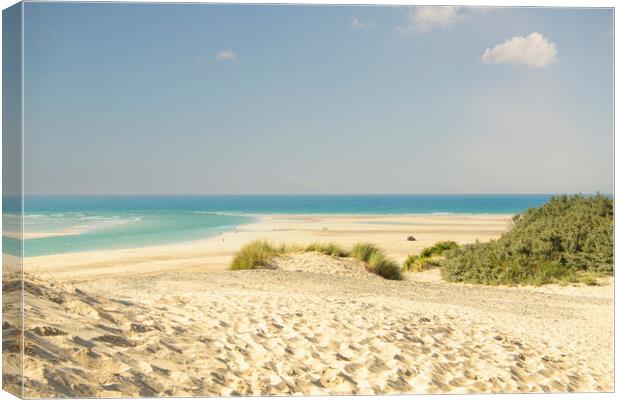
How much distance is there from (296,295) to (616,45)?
10.8 feet

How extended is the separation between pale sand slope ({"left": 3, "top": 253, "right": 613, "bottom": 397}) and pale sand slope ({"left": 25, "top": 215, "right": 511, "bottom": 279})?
1889 millimetres

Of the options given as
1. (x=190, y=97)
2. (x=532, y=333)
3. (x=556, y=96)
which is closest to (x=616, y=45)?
(x=532, y=333)

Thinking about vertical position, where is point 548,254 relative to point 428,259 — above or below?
above

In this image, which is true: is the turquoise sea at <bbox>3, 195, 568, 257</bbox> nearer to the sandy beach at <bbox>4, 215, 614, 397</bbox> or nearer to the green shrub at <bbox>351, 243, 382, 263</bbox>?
the sandy beach at <bbox>4, 215, 614, 397</bbox>

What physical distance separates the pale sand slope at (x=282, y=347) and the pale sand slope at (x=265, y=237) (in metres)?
1.89

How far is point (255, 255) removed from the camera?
29.0 feet

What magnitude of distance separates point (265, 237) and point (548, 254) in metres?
13.3

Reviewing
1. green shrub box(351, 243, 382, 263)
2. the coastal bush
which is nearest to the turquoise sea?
the coastal bush

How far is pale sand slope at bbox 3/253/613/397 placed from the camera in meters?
3.08

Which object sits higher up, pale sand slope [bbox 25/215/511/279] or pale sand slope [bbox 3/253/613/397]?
pale sand slope [bbox 3/253/613/397]

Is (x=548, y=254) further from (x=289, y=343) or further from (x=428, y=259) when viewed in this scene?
(x=289, y=343)

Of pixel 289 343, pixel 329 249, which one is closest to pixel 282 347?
pixel 289 343

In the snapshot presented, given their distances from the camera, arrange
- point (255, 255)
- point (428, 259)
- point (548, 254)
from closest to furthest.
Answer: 1. point (548, 254)
2. point (255, 255)
3. point (428, 259)

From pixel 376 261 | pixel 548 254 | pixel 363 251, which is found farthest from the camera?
pixel 363 251
